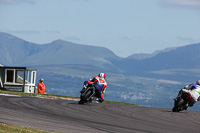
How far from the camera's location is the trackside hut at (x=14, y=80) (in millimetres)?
46344

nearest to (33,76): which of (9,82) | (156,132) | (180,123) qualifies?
(9,82)

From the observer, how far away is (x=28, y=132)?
43.3ft

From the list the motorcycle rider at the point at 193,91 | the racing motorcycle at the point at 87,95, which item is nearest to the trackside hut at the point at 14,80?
the racing motorcycle at the point at 87,95

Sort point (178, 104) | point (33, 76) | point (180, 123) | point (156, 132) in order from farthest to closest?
point (33, 76), point (178, 104), point (180, 123), point (156, 132)

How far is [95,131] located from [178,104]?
37.4ft

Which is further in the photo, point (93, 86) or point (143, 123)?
point (93, 86)

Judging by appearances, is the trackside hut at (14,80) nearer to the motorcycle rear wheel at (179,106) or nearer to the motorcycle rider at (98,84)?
the motorcycle rider at (98,84)

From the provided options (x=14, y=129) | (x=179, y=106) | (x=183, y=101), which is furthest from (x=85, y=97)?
(x=14, y=129)

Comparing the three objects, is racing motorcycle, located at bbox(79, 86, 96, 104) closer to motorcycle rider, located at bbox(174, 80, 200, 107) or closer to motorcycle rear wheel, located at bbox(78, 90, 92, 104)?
motorcycle rear wheel, located at bbox(78, 90, 92, 104)

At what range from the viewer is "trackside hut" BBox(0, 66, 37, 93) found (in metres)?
46.3

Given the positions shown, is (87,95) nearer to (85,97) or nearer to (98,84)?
(85,97)

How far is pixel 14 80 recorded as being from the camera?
154 ft

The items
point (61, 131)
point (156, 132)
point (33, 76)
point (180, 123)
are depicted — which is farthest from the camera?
point (33, 76)

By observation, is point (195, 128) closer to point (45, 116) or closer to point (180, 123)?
point (180, 123)
